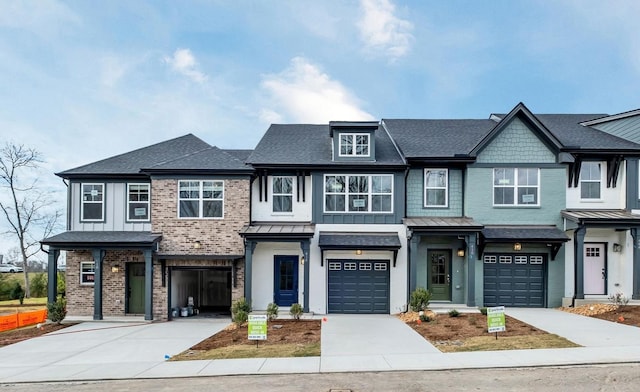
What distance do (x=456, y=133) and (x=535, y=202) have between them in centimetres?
473

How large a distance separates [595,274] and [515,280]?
132 inches

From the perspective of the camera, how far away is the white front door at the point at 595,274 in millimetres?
17156

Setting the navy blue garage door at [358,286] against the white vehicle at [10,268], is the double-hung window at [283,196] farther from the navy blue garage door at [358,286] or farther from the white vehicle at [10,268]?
the white vehicle at [10,268]

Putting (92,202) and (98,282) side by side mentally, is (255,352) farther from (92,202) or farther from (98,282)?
(92,202)

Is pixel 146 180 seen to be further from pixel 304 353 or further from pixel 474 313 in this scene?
pixel 474 313

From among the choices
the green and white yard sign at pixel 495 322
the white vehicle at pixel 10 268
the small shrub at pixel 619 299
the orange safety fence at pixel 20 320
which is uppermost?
the green and white yard sign at pixel 495 322

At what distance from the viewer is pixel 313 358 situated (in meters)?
10.2

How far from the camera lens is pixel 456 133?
773 inches

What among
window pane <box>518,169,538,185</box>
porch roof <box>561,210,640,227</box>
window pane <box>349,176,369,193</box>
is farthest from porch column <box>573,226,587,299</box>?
window pane <box>349,176,369,193</box>

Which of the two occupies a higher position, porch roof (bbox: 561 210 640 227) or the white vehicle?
porch roof (bbox: 561 210 640 227)

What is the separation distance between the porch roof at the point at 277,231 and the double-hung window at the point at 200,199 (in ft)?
4.86

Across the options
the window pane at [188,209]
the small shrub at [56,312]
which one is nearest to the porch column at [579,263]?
the window pane at [188,209]

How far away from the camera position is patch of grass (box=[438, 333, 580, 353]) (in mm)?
10594

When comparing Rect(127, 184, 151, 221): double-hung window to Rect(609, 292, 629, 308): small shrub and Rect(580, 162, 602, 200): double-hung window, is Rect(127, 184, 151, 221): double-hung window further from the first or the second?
Rect(609, 292, 629, 308): small shrub
